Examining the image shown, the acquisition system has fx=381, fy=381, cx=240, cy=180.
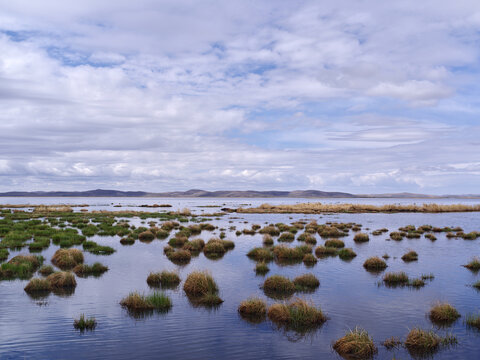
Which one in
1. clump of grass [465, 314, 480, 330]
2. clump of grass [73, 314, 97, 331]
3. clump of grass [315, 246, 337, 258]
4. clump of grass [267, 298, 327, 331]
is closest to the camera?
clump of grass [73, 314, 97, 331]

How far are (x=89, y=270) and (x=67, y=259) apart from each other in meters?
2.42

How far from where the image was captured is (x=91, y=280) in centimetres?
2186

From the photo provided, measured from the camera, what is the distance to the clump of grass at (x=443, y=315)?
15.4 meters

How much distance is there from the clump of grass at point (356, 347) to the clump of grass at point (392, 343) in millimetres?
583

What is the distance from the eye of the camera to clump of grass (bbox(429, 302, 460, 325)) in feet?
50.4

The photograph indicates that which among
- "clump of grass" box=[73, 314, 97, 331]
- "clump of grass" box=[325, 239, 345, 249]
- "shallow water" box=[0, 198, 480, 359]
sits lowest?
"shallow water" box=[0, 198, 480, 359]

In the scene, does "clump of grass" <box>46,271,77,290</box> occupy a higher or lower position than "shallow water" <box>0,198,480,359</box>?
higher

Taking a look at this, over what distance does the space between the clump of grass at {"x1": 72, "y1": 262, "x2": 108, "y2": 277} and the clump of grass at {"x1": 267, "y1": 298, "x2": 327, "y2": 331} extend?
42.7ft

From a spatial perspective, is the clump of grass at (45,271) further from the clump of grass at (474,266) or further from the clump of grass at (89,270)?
the clump of grass at (474,266)

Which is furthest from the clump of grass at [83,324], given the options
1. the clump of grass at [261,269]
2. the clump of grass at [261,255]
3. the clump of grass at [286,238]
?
the clump of grass at [286,238]

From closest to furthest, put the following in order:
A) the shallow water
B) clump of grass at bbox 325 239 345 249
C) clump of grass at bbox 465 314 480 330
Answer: the shallow water → clump of grass at bbox 465 314 480 330 → clump of grass at bbox 325 239 345 249

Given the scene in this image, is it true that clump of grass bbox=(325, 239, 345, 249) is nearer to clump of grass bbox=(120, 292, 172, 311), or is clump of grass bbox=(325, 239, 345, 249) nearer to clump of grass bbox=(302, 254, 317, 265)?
clump of grass bbox=(302, 254, 317, 265)

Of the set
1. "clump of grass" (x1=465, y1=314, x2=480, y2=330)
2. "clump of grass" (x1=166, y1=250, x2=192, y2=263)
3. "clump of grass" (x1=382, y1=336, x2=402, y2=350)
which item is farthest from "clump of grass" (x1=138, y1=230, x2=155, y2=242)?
"clump of grass" (x1=465, y1=314, x2=480, y2=330)

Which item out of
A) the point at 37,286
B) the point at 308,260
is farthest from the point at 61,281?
the point at 308,260
